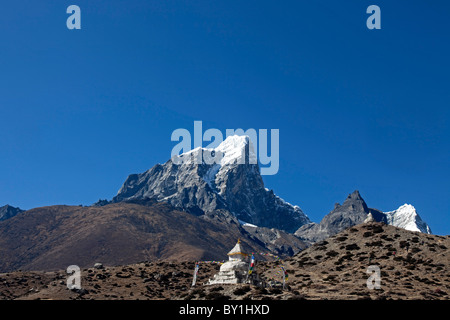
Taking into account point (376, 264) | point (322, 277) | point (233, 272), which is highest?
point (376, 264)

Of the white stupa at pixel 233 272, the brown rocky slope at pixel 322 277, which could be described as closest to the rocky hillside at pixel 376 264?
the brown rocky slope at pixel 322 277

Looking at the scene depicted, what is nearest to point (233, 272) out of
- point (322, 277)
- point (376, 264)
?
point (322, 277)

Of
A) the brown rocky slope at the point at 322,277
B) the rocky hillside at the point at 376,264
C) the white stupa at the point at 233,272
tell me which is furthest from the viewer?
the white stupa at the point at 233,272

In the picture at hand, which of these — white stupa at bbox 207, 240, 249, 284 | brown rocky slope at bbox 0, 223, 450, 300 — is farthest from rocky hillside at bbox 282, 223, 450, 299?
white stupa at bbox 207, 240, 249, 284

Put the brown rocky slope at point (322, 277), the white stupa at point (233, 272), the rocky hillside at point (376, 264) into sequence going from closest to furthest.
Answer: the brown rocky slope at point (322, 277), the rocky hillside at point (376, 264), the white stupa at point (233, 272)

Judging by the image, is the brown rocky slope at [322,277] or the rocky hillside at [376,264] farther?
the rocky hillside at [376,264]

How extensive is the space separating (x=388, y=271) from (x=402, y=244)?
17449 millimetres

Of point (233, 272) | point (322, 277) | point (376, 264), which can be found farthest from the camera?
point (376, 264)

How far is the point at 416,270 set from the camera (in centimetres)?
8506

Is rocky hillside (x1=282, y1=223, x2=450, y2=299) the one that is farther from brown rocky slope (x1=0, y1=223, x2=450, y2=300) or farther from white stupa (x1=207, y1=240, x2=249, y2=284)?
white stupa (x1=207, y1=240, x2=249, y2=284)

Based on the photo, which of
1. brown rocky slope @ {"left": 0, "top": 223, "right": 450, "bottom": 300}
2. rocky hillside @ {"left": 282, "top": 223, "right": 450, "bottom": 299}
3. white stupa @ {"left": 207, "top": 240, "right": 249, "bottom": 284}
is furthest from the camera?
white stupa @ {"left": 207, "top": 240, "right": 249, "bottom": 284}

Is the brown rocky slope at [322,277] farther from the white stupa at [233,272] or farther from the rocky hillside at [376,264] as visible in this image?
the white stupa at [233,272]

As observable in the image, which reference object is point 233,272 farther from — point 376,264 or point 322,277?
point 376,264
